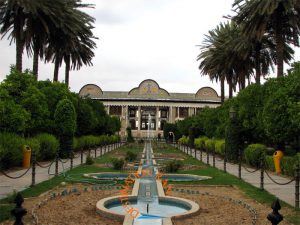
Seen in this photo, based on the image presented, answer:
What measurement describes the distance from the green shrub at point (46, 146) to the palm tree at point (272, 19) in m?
12.2

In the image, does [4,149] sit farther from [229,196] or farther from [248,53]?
[248,53]

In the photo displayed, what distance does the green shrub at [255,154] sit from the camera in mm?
17047

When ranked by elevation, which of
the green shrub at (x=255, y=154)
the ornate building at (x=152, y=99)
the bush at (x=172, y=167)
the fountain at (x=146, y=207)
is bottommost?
the fountain at (x=146, y=207)

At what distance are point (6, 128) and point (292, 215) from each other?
12.2m

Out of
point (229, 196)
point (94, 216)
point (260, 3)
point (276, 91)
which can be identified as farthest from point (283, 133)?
point (94, 216)

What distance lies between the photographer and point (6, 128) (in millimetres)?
15852

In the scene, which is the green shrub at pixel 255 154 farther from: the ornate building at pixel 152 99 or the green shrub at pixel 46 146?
the ornate building at pixel 152 99

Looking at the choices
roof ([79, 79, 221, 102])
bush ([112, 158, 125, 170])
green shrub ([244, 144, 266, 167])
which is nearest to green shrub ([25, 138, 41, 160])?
bush ([112, 158, 125, 170])

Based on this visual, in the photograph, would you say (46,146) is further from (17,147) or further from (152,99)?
(152,99)

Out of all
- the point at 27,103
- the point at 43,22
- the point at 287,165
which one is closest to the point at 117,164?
the point at 27,103

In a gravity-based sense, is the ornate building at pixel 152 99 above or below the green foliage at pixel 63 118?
above

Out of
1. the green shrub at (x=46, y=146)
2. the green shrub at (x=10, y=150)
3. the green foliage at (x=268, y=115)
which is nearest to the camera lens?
the green shrub at (x=10, y=150)

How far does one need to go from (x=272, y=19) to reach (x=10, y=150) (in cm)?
1535

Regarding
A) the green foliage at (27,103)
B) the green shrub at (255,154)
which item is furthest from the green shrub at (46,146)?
the green shrub at (255,154)
